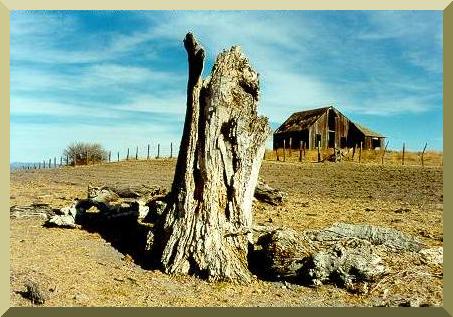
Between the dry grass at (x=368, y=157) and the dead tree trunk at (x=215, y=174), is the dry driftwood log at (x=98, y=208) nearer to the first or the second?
the dead tree trunk at (x=215, y=174)

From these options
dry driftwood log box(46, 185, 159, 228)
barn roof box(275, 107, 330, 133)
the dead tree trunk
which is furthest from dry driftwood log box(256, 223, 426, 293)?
barn roof box(275, 107, 330, 133)

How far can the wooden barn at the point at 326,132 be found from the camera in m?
47.8

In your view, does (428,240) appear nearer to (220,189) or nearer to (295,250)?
(295,250)

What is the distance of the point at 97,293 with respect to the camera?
7.51m

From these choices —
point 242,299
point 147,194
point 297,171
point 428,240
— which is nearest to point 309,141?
point 297,171

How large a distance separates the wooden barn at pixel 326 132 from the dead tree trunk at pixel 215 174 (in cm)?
3868

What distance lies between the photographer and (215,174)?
889cm

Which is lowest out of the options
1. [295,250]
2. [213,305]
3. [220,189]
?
[213,305]

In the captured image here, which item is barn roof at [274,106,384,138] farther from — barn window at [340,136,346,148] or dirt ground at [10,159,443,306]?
dirt ground at [10,159,443,306]

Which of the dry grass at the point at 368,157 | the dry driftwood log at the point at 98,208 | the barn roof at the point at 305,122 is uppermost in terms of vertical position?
the barn roof at the point at 305,122

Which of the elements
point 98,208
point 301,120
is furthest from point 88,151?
point 98,208

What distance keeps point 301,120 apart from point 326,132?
3.27 meters

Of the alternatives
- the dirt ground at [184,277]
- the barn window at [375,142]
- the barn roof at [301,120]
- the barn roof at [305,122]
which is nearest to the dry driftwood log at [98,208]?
the dirt ground at [184,277]

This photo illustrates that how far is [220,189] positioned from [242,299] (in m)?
2.14
